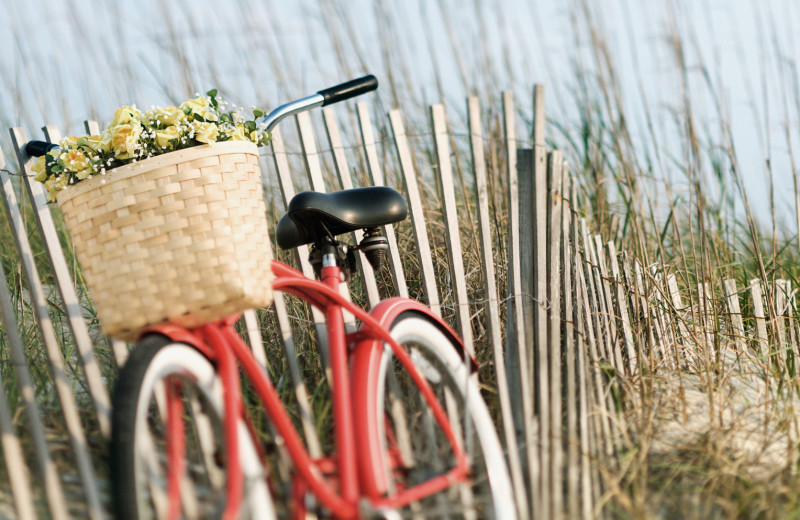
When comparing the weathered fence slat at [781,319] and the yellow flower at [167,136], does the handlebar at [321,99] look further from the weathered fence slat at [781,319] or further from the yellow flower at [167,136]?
the weathered fence slat at [781,319]

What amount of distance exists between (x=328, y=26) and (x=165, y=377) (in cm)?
257

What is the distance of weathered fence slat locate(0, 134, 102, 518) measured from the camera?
1.58 metres

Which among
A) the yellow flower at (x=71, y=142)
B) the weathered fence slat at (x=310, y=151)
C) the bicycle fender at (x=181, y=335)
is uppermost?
the yellow flower at (x=71, y=142)

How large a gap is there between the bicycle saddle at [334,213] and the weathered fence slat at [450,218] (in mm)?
557

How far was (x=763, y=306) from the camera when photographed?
10.9 ft

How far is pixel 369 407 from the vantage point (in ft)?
5.41

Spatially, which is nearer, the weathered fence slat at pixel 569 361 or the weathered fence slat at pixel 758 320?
the weathered fence slat at pixel 569 361

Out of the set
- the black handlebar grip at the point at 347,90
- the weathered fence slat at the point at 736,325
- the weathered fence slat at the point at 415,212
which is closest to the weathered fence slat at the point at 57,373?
the black handlebar grip at the point at 347,90

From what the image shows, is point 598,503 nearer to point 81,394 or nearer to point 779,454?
point 779,454

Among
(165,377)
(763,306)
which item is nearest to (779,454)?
Answer: (763,306)

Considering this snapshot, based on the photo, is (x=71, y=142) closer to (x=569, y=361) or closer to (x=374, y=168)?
(x=374, y=168)

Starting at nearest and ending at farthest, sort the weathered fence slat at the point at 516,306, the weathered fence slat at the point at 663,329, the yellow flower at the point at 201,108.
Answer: the yellow flower at the point at 201,108 → the weathered fence slat at the point at 516,306 → the weathered fence slat at the point at 663,329

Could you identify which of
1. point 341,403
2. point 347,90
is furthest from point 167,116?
point 341,403

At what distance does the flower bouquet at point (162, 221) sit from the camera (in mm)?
1460
